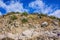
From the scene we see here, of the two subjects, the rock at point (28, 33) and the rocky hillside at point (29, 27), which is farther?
the rock at point (28, 33)

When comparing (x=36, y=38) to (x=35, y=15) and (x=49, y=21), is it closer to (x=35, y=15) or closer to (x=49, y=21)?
(x=49, y=21)

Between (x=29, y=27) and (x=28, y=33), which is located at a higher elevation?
(x=29, y=27)

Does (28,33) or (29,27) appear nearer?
(28,33)

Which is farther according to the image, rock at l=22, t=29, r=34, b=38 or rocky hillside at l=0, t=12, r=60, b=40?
rock at l=22, t=29, r=34, b=38

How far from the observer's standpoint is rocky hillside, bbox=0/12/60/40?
1755 centimetres

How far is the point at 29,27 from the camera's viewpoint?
2011cm

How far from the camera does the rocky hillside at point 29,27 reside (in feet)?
57.6

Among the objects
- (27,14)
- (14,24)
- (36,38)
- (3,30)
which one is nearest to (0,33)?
(3,30)

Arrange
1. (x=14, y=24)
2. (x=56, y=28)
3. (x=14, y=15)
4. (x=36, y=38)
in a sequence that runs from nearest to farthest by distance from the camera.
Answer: (x=36, y=38)
(x=56, y=28)
(x=14, y=24)
(x=14, y=15)

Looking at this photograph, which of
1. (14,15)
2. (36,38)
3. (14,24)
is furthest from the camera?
(14,15)

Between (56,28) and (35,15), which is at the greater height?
(35,15)

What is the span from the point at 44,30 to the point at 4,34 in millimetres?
3781

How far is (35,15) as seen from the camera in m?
22.9

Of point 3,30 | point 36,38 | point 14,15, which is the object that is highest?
point 14,15
